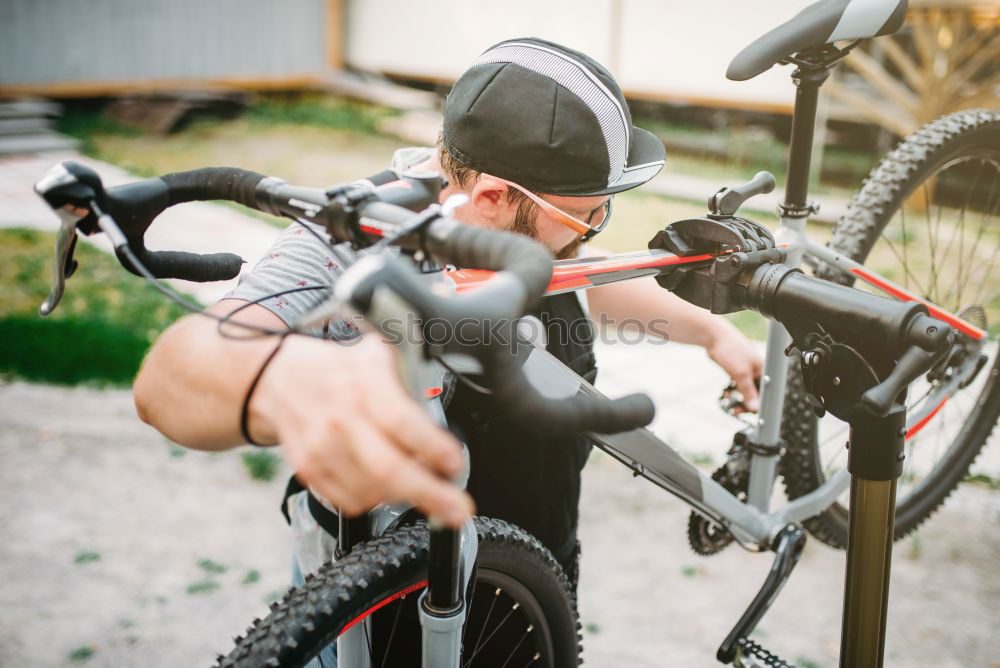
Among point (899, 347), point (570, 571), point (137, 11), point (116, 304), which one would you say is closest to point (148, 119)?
point (137, 11)

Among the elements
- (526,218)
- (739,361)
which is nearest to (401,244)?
(526,218)

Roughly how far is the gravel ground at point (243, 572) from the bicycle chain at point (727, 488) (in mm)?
490

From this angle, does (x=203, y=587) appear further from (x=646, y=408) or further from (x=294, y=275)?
(x=646, y=408)

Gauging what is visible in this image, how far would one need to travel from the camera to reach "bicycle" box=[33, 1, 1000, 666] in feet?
3.69

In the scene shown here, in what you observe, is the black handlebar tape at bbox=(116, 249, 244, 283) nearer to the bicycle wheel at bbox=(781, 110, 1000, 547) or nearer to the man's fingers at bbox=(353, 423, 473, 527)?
the man's fingers at bbox=(353, 423, 473, 527)

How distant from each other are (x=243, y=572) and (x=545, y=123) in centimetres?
204

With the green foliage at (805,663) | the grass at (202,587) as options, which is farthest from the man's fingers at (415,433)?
the grass at (202,587)

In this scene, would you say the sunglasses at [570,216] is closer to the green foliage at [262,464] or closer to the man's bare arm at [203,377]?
the man's bare arm at [203,377]

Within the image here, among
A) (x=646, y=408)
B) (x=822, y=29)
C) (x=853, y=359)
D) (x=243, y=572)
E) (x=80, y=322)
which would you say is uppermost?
(x=822, y=29)

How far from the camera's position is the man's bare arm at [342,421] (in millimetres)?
722

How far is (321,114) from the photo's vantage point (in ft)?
39.3

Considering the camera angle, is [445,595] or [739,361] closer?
[445,595]

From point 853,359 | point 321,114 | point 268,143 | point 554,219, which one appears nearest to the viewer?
point 853,359

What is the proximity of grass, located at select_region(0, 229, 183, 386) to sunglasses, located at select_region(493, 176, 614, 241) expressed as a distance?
2.93 metres
